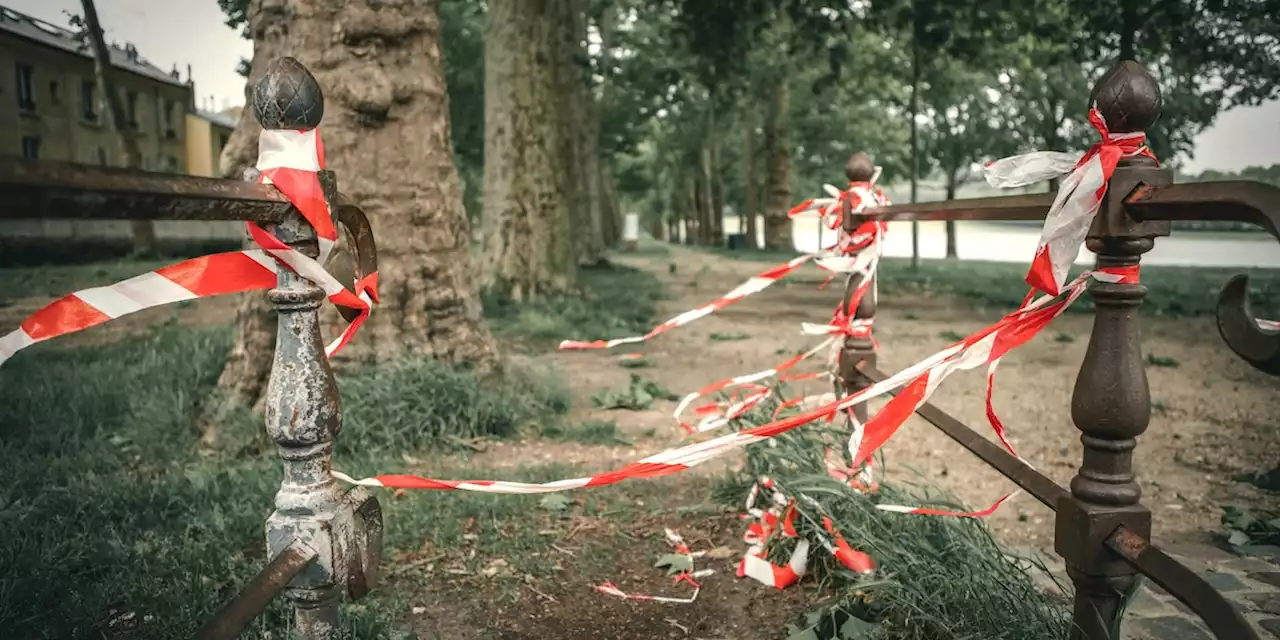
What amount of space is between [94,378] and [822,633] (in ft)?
16.6

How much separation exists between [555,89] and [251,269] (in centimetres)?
993

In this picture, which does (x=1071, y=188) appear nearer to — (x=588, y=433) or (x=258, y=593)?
(x=258, y=593)

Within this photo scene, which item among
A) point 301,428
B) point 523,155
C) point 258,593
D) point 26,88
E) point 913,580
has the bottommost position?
point 913,580

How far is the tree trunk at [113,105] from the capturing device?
5391 mm

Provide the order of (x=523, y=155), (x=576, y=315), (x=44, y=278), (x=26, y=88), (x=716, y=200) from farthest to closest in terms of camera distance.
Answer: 1. (x=716, y=200)
2. (x=523, y=155)
3. (x=576, y=315)
4. (x=26, y=88)
5. (x=44, y=278)

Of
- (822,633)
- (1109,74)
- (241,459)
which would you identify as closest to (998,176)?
(1109,74)

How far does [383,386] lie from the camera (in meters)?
4.84

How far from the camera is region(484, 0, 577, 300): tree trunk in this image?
10961mm

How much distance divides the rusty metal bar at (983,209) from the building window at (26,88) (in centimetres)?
456

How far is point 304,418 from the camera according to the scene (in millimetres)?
1780

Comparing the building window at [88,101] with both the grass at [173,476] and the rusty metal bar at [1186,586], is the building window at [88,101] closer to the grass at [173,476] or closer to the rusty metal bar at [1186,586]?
the grass at [173,476]

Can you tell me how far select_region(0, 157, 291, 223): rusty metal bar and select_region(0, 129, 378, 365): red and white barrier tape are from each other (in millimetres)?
72

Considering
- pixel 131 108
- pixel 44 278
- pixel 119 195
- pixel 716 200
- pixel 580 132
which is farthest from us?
pixel 716 200

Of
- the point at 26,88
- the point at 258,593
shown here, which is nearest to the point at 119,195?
the point at 258,593
